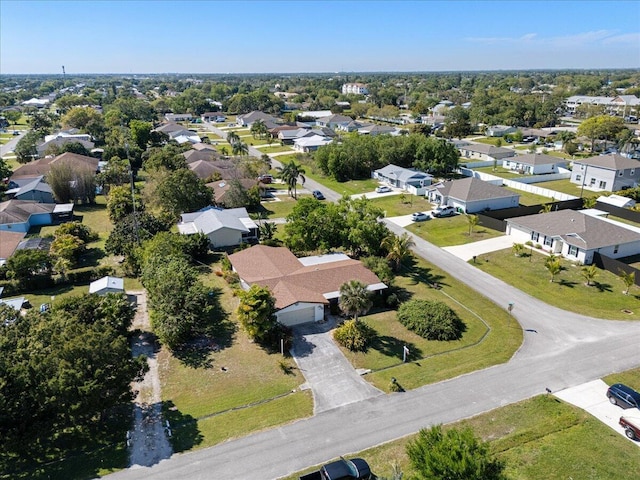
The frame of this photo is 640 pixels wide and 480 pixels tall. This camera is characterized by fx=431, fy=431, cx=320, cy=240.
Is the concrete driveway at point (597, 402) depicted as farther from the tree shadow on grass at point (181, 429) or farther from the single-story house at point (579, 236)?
the tree shadow on grass at point (181, 429)

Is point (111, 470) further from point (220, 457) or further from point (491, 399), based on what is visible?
point (491, 399)

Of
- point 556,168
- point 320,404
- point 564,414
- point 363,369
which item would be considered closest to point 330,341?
point 363,369

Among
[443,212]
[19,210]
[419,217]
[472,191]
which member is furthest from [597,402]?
[19,210]

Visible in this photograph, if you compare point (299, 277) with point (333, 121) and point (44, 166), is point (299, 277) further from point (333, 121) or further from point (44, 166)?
point (333, 121)

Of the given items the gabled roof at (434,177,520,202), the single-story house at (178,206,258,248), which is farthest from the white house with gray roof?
the single-story house at (178,206,258,248)

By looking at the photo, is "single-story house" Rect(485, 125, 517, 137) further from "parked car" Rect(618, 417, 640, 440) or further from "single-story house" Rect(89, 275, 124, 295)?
"single-story house" Rect(89, 275, 124, 295)

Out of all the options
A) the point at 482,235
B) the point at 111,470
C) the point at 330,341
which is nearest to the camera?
the point at 111,470
